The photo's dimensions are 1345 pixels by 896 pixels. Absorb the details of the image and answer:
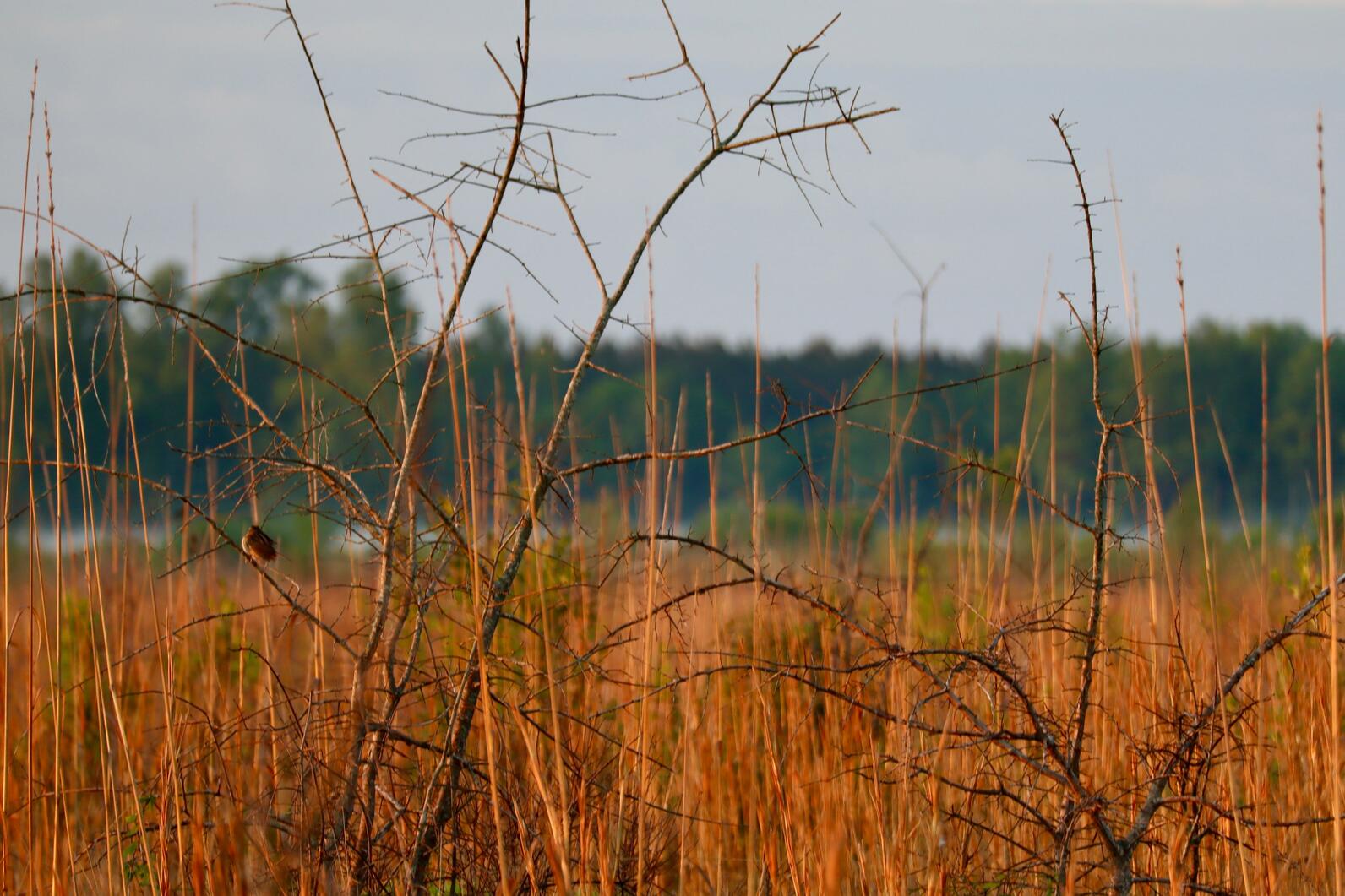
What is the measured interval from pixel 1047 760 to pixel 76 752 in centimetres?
260

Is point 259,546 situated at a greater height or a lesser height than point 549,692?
greater

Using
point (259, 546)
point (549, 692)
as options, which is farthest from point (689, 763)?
point (259, 546)

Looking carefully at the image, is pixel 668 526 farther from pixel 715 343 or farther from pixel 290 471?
pixel 715 343

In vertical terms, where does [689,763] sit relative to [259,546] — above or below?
below

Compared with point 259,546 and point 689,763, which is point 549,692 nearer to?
point 689,763

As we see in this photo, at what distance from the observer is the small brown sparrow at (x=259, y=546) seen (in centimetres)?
203

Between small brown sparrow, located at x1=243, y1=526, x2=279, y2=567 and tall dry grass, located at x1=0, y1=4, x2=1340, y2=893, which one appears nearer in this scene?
tall dry grass, located at x1=0, y1=4, x2=1340, y2=893

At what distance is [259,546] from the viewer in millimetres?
2057

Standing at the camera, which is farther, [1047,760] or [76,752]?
[76,752]

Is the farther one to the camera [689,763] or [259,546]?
[689,763]

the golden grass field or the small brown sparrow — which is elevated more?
the small brown sparrow

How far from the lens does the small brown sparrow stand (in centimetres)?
203

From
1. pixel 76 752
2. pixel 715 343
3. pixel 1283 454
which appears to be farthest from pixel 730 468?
pixel 76 752

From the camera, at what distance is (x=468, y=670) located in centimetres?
177
